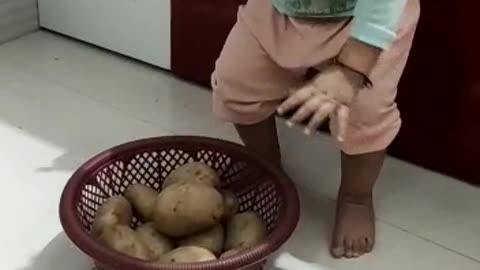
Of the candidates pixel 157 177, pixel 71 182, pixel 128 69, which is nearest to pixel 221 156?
pixel 157 177

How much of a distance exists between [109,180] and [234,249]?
18 centimetres

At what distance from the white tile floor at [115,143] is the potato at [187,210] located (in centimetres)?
12

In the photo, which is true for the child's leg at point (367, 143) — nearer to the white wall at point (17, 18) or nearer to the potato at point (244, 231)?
the potato at point (244, 231)

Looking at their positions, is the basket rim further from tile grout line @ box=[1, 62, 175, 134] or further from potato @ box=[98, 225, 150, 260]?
tile grout line @ box=[1, 62, 175, 134]

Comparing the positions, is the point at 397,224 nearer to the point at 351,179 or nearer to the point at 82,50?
the point at 351,179

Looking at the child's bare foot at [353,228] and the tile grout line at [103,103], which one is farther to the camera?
the tile grout line at [103,103]

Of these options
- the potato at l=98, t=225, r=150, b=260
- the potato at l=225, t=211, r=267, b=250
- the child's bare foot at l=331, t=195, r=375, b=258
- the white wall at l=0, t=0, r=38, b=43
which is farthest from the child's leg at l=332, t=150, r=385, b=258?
the white wall at l=0, t=0, r=38, b=43

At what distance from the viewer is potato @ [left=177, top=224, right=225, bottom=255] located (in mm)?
890

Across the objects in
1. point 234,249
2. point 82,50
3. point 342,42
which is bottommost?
point 82,50

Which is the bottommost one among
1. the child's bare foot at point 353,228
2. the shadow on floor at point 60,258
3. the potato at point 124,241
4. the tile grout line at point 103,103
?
the tile grout line at point 103,103

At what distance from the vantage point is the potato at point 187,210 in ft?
2.90

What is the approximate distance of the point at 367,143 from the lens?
0.94 meters

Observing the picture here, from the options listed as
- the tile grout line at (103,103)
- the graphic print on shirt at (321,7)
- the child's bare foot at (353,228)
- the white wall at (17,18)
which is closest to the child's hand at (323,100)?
the graphic print on shirt at (321,7)

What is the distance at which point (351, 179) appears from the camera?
99 cm
